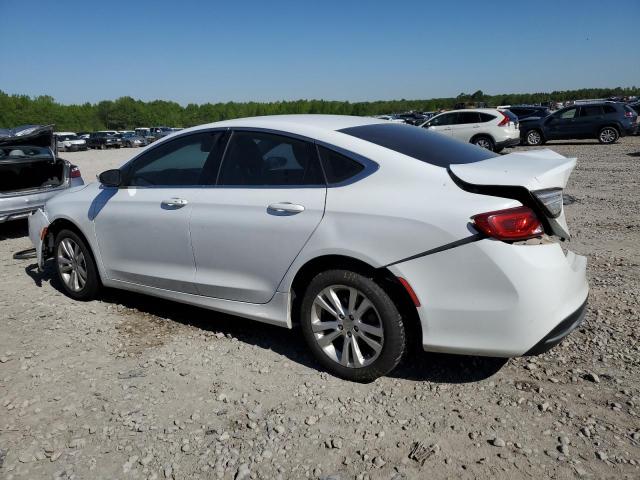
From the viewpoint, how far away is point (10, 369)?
360 cm

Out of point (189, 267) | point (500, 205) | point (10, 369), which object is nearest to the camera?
point (500, 205)

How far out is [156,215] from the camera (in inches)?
156

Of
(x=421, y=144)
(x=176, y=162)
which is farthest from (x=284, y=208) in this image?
(x=176, y=162)

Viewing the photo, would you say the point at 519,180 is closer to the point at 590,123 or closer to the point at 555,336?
the point at 555,336

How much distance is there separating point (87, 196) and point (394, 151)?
9.48ft

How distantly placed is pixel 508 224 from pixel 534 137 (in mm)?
20955

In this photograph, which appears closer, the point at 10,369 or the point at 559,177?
the point at 559,177

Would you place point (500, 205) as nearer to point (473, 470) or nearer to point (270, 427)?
point (473, 470)

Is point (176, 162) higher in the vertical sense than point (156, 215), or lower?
higher

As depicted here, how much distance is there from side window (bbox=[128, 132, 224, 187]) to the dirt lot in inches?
46.1

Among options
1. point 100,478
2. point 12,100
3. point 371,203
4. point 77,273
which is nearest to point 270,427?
point 100,478

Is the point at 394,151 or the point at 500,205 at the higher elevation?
the point at 394,151

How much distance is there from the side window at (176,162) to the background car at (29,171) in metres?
4.21

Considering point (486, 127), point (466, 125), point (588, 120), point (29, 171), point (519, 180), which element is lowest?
point (588, 120)
